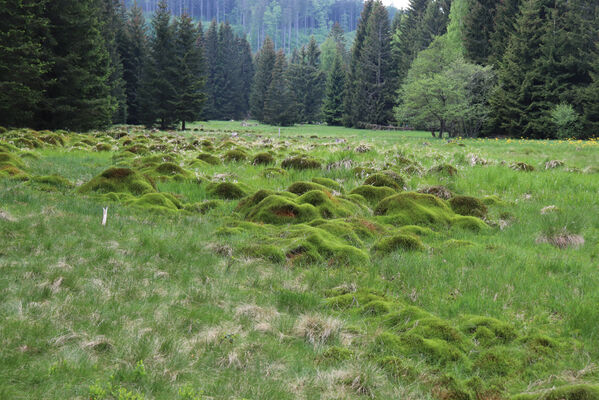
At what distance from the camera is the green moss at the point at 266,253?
5988 mm

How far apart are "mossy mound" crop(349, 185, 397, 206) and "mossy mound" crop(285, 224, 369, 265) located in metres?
3.34

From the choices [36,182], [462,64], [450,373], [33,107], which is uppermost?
[462,64]

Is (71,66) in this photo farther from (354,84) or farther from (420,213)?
(354,84)

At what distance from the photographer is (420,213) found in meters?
8.19

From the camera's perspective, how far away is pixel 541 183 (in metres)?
10.9

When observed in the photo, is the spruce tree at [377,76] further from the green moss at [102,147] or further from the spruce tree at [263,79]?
Answer: the green moss at [102,147]

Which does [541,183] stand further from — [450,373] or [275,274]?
[450,373]

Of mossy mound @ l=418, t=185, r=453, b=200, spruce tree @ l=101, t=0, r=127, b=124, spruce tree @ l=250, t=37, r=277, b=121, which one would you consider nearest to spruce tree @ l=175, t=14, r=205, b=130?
spruce tree @ l=101, t=0, r=127, b=124

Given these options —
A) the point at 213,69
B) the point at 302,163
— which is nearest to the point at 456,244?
the point at 302,163

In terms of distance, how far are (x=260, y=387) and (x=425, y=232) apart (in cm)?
514

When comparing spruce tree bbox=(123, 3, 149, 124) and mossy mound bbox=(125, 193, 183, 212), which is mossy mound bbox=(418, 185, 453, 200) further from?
spruce tree bbox=(123, 3, 149, 124)

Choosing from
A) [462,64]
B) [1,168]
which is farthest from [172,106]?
[1,168]

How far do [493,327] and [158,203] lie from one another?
6878 millimetres

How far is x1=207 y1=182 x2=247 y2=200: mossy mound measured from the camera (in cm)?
1016
